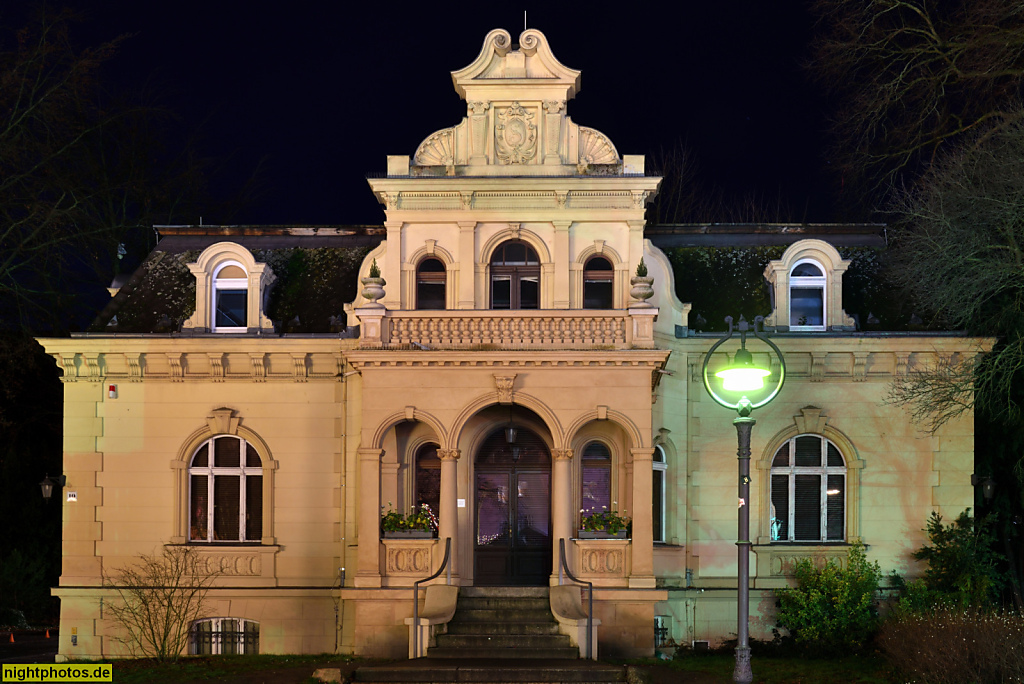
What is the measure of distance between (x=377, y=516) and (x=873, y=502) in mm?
9648

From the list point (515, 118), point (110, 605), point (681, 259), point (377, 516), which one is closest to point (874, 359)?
point (681, 259)

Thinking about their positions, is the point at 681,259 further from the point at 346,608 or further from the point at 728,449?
the point at 346,608

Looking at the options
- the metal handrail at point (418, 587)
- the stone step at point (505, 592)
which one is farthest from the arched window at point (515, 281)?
the stone step at point (505, 592)

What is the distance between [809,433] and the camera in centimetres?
2412

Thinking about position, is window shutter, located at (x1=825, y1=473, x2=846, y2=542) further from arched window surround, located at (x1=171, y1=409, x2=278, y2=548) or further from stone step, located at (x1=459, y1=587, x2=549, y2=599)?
arched window surround, located at (x1=171, y1=409, x2=278, y2=548)

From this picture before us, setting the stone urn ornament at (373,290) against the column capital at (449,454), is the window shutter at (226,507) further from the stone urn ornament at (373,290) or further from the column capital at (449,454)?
the stone urn ornament at (373,290)

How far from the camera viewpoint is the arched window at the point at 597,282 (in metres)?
23.5

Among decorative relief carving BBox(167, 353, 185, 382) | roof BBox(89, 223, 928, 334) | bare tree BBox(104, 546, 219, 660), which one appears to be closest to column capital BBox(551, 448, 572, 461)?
roof BBox(89, 223, 928, 334)

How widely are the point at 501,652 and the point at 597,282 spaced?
736cm

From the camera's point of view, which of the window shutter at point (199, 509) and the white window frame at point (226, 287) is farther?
the white window frame at point (226, 287)

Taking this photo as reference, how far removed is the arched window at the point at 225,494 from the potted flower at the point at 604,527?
6686mm

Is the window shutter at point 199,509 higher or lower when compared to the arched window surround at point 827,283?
lower

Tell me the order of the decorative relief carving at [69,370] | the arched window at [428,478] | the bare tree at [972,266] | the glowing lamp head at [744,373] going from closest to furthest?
the glowing lamp head at [744,373]
the bare tree at [972,266]
the arched window at [428,478]
the decorative relief carving at [69,370]

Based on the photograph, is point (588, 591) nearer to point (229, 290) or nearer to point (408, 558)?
point (408, 558)
